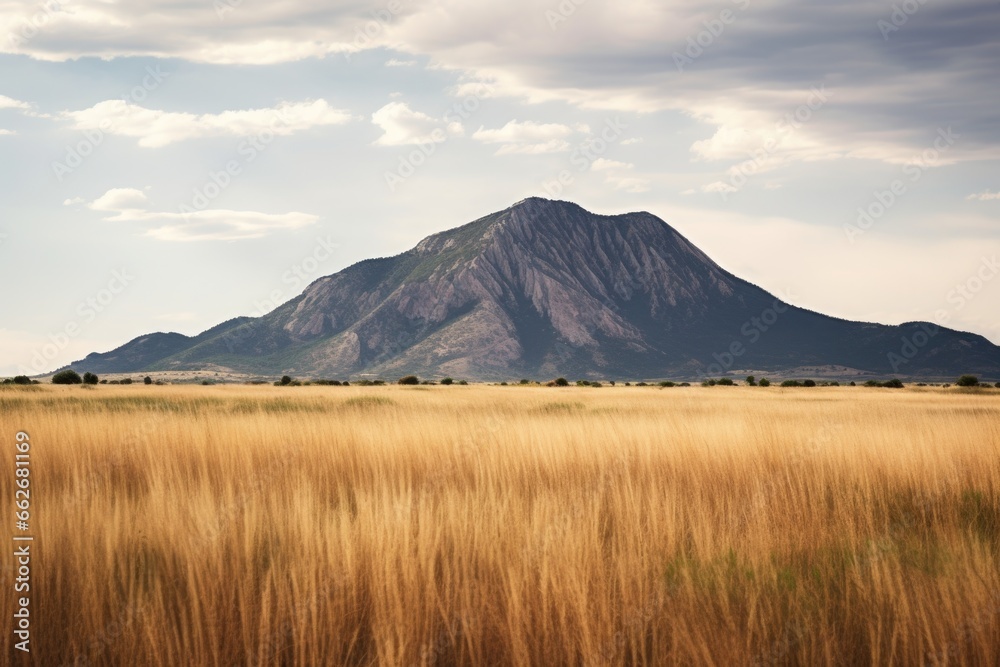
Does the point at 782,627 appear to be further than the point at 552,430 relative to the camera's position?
No

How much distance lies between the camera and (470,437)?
1162 cm

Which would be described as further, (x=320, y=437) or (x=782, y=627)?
(x=320, y=437)

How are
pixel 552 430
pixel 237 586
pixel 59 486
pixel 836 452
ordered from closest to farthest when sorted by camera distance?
pixel 237 586 → pixel 59 486 → pixel 836 452 → pixel 552 430

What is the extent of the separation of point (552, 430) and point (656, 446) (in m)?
2.48

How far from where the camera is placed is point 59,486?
8.06m

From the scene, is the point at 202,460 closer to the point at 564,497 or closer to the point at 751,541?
the point at 564,497

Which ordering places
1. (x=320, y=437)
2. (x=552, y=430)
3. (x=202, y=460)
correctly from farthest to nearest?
1. (x=552, y=430)
2. (x=320, y=437)
3. (x=202, y=460)

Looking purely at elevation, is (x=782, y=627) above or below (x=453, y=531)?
below

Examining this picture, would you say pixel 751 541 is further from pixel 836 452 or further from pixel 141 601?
pixel 836 452

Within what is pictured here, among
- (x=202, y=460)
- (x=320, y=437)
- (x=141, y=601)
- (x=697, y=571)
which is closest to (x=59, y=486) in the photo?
(x=202, y=460)

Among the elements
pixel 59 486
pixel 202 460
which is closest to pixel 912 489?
pixel 202 460

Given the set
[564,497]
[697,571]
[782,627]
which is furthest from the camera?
[564,497]

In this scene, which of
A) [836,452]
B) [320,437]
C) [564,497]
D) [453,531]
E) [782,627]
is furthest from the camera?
[320,437]

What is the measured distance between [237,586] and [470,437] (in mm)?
7101
